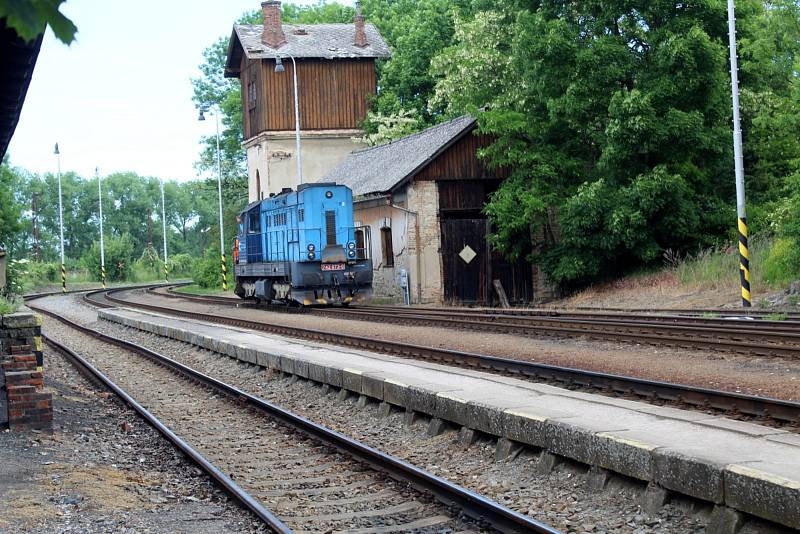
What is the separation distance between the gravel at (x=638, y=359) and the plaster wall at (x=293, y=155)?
1241 inches

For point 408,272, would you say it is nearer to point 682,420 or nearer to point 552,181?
point 552,181

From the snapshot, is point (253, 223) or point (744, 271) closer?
point (744, 271)

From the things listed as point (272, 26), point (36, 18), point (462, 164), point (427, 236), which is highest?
point (272, 26)

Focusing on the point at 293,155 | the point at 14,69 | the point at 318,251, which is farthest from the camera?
the point at 293,155

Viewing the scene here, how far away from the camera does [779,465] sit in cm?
688

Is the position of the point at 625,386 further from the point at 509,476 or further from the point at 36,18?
the point at 36,18

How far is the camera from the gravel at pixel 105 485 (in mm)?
7723

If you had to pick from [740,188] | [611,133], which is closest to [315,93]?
[611,133]

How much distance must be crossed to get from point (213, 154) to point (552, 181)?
4877 cm

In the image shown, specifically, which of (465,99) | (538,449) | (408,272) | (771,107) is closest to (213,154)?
(465,99)

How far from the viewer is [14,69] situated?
888cm

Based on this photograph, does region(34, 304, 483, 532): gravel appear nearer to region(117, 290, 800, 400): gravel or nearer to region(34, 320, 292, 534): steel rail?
region(34, 320, 292, 534): steel rail

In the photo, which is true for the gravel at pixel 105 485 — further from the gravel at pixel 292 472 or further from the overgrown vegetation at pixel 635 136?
the overgrown vegetation at pixel 635 136

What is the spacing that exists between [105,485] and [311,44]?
4851 centimetres
